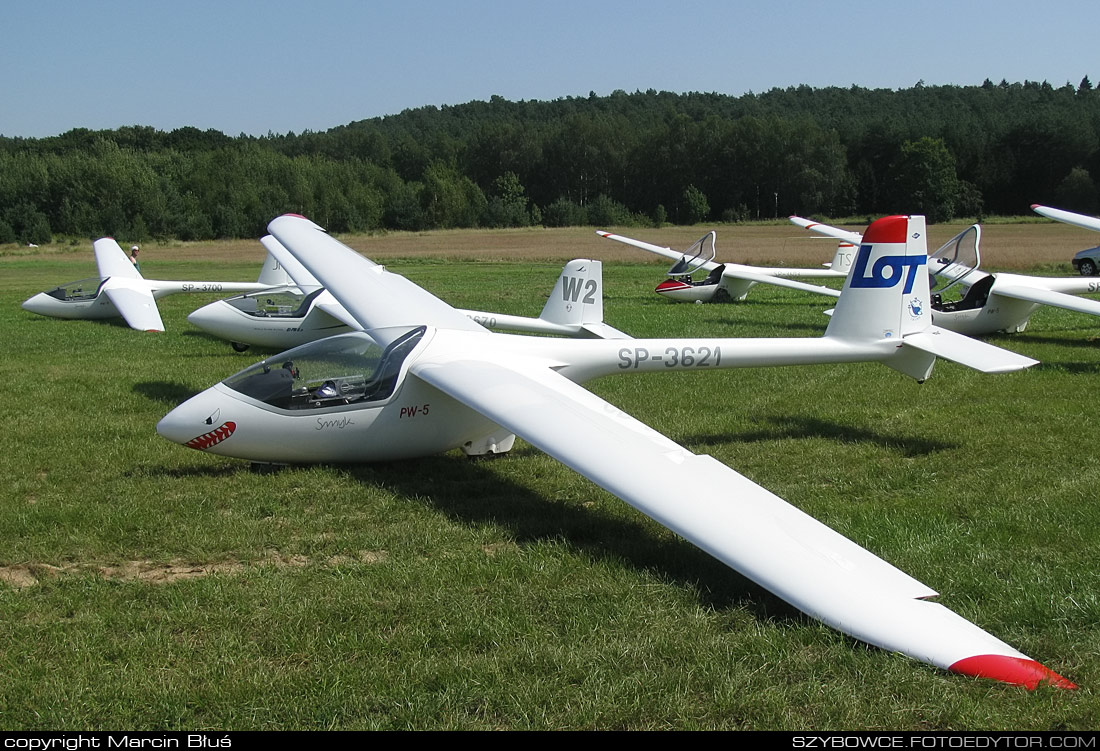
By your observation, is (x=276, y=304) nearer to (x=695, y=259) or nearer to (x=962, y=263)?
(x=962, y=263)

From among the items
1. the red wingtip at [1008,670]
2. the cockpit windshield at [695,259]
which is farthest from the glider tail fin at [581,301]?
the cockpit windshield at [695,259]

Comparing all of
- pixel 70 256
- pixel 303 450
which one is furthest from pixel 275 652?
pixel 70 256

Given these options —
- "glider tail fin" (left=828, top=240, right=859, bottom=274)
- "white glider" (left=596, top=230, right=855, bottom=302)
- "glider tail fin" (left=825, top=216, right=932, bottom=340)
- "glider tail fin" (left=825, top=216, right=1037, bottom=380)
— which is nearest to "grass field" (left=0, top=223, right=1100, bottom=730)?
"glider tail fin" (left=825, top=216, right=1037, bottom=380)

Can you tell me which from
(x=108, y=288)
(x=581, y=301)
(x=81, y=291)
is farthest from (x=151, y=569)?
(x=81, y=291)

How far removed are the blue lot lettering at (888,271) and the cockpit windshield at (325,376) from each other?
15.7ft

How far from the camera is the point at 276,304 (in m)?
15.3

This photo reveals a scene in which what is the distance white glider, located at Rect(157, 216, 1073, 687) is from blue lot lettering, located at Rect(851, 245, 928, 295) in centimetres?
1

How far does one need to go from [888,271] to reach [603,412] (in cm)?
426

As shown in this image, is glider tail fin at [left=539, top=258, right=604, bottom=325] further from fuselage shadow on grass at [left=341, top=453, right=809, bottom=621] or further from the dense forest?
the dense forest

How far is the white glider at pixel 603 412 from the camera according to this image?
4383mm

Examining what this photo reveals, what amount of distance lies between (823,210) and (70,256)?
7046 centimetres

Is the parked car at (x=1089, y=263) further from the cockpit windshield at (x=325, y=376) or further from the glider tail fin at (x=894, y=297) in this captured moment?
the cockpit windshield at (x=325, y=376)
